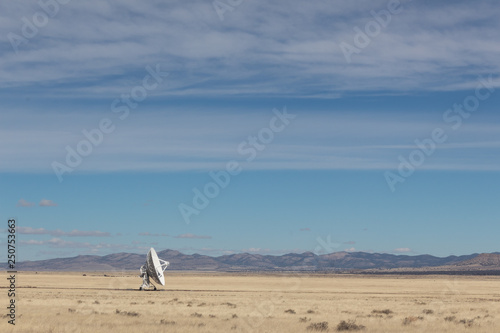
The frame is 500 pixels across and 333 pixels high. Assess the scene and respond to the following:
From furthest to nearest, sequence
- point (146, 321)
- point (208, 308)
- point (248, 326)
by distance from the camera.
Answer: point (208, 308) < point (146, 321) < point (248, 326)

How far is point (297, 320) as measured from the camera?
42.2 meters

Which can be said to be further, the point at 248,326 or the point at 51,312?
the point at 51,312

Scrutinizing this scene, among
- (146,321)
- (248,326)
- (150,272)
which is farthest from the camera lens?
(150,272)

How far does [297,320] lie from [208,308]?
13.4 m

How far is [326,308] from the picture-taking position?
55.4 m

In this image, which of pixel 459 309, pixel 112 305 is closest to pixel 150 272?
pixel 112 305

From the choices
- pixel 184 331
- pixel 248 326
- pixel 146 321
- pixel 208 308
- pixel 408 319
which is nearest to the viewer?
pixel 184 331

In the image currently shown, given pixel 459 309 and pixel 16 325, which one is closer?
pixel 16 325

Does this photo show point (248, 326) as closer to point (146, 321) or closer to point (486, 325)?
point (146, 321)

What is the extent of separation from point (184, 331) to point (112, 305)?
2318 centimetres

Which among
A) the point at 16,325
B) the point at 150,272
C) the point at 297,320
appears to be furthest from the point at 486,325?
the point at 150,272

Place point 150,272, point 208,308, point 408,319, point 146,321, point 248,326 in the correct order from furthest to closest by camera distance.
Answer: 1. point 150,272
2. point 208,308
3. point 408,319
4. point 146,321
5. point 248,326

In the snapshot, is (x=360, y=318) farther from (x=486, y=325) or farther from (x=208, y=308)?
(x=208, y=308)

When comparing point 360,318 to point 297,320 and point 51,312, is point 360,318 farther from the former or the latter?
point 51,312
